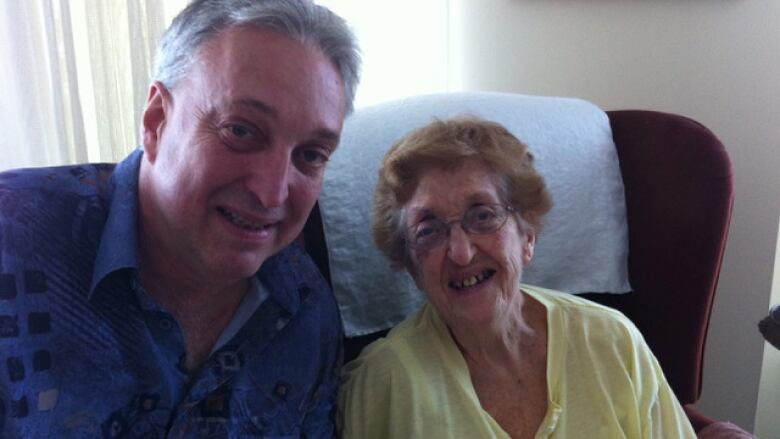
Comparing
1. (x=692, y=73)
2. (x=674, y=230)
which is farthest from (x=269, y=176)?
(x=692, y=73)

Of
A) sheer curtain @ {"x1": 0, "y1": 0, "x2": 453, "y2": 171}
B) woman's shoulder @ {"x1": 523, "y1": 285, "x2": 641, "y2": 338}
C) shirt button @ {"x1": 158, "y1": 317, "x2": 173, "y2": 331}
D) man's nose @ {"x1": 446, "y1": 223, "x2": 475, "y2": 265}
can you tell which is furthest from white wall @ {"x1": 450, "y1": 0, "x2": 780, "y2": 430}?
shirt button @ {"x1": 158, "y1": 317, "x2": 173, "y2": 331}

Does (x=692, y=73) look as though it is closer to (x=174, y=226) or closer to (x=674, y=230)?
(x=674, y=230)

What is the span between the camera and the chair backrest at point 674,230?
1.62 meters

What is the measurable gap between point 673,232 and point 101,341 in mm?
1252

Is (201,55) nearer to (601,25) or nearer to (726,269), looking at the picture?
(601,25)

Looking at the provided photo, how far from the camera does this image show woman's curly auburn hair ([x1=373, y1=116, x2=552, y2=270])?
4.34ft

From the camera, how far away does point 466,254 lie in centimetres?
127

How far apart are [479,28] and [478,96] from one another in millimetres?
549

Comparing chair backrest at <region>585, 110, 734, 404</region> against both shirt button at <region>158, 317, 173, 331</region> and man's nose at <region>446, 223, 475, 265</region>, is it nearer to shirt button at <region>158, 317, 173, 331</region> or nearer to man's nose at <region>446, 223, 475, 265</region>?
man's nose at <region>446, 223, 475, 265</region>

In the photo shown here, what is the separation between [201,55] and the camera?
3.18 feet

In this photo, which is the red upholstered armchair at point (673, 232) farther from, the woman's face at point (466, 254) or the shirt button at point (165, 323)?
the shirt button at point (165, 323)

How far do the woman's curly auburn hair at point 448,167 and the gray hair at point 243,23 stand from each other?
12.9 inches

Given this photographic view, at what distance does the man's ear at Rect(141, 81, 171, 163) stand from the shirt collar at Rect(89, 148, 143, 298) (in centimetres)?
6

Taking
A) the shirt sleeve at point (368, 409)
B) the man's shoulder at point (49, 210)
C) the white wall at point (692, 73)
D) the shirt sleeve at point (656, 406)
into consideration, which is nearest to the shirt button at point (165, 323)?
the man's shoulder at point (49, 210)
